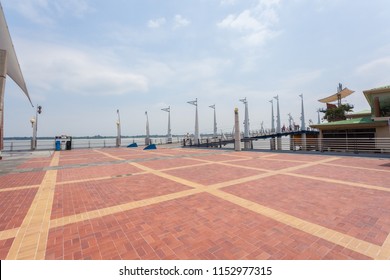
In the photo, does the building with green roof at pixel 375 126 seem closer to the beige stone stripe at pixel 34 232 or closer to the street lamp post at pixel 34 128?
the beige stone stripe at pixel 34 232

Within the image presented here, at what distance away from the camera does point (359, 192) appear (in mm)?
5559

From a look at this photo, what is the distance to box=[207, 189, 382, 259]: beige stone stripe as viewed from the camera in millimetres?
2951

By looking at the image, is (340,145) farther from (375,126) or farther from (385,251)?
(385,251)

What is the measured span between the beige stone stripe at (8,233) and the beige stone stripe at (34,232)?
59 mm

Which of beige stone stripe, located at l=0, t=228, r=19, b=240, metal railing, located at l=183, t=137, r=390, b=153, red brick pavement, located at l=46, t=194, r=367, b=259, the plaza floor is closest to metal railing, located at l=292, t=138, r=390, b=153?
metal railing, located at l=183, t=137, r=390, b=153

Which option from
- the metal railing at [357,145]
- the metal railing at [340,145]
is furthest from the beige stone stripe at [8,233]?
the metal railing at [357,145]

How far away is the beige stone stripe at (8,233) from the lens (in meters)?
3.45

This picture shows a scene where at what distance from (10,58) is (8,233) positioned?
29.0 meters

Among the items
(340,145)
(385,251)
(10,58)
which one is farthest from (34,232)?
(10,58)

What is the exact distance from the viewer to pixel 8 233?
3596 mm

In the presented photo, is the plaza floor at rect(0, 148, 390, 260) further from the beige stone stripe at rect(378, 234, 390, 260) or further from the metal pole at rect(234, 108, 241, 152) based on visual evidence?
the metal pole at rect(234, 108, 241, 152)

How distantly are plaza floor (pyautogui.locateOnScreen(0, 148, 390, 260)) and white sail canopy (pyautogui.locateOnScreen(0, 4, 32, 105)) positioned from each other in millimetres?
19251
